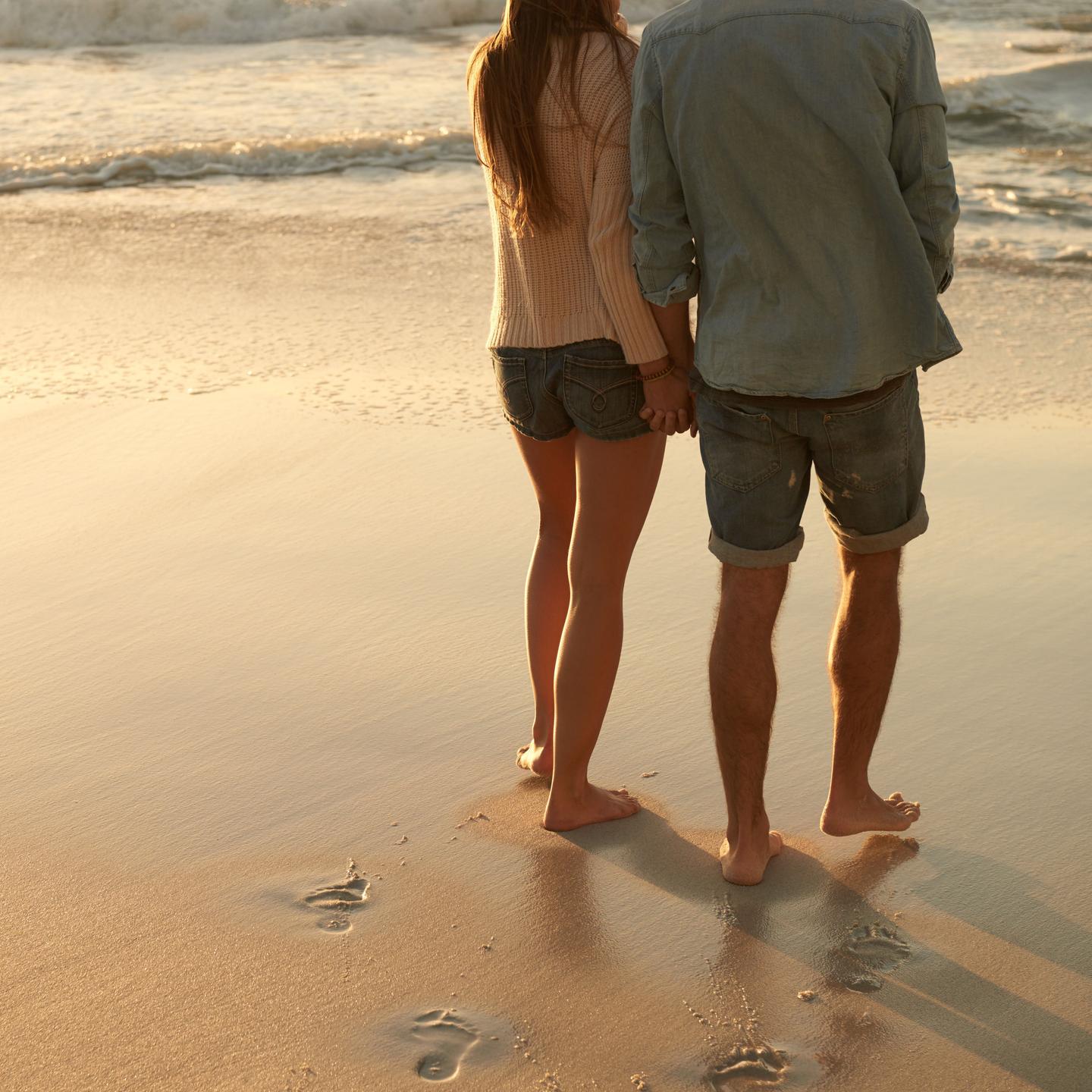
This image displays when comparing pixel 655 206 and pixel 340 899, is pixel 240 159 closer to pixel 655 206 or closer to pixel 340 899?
pixel 655 206

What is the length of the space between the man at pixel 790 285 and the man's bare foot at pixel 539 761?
438 millimetres

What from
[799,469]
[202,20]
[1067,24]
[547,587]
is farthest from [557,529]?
[202,20]

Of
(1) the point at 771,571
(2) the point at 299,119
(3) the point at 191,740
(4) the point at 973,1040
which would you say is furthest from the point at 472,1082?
(2) the point at 299,119

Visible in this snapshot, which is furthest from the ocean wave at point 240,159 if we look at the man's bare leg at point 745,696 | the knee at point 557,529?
the man's bare leg at point 745,696

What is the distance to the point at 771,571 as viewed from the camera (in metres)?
2.31

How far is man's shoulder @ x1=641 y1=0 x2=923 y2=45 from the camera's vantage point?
202cm

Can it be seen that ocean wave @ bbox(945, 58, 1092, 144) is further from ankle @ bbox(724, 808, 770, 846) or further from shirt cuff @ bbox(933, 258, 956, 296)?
ankle @ bbox(724, 808, 770, 846)

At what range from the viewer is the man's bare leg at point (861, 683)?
94.3 inches

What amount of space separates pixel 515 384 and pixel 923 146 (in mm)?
790

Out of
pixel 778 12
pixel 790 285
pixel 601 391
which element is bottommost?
pixel 601 391

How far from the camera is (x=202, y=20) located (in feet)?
55.2

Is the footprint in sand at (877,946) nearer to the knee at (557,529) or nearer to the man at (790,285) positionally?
the man at (790,285)

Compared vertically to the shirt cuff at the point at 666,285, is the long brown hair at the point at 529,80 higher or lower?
higher

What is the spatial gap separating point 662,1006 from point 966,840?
73cm
